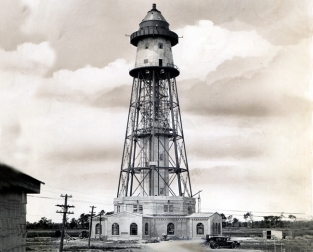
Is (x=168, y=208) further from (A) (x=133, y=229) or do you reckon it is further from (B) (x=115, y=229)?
(B) (x=115, y=229)

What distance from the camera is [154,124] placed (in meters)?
58.1

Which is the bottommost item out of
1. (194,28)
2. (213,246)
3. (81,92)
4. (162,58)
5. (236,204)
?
(213,246)

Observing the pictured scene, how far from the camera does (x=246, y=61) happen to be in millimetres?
41531

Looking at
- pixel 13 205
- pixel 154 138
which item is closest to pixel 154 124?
pixel 154 138

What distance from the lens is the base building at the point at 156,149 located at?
55.6m

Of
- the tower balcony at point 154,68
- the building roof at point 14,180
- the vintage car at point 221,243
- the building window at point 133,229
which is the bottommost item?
the vintage car at point 221,243

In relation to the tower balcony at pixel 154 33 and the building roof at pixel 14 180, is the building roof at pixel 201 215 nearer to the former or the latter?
the tower balcony at pixel 154 33

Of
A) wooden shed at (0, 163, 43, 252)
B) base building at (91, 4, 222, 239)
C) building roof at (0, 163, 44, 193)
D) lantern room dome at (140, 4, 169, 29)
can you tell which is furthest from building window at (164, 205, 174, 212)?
building roof at (0, 163, 44, 193)

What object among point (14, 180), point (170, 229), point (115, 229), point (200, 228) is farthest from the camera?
point (170, 229)

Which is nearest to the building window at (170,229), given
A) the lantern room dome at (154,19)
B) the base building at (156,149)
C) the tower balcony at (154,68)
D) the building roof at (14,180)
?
the base building at (156,149)

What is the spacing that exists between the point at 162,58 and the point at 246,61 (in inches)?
717

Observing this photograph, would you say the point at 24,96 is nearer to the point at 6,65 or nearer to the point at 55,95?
the point at 6,65

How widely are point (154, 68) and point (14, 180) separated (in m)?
39.2

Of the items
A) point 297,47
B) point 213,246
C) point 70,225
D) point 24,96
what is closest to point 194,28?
point 297,47
